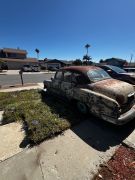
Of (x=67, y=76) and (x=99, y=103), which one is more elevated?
(x=67, y=76)

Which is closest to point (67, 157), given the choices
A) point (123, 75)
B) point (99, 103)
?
point (99, 103)

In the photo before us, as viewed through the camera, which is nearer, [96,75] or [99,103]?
[99,103]

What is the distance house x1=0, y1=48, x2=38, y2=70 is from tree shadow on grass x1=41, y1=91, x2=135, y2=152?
3802cm

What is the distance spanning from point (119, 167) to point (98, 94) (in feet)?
6.46

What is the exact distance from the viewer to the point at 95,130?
152 inches

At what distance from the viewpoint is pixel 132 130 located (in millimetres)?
3873

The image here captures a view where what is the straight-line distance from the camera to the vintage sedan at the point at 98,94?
3.58 metres

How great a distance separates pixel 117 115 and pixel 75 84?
1.97 meters

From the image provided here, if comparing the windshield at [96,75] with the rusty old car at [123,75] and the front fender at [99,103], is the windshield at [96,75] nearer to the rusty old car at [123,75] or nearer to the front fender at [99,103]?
the front fender at [99,103]

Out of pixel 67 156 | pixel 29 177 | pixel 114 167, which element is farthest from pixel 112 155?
pixel 29 177

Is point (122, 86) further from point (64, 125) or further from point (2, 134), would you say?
point (2, 134)

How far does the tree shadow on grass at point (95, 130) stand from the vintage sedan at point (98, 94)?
0.38 metres

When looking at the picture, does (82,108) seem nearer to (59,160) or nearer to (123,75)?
(59,160)

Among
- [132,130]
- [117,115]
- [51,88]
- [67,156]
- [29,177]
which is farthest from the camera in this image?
[51,88]
